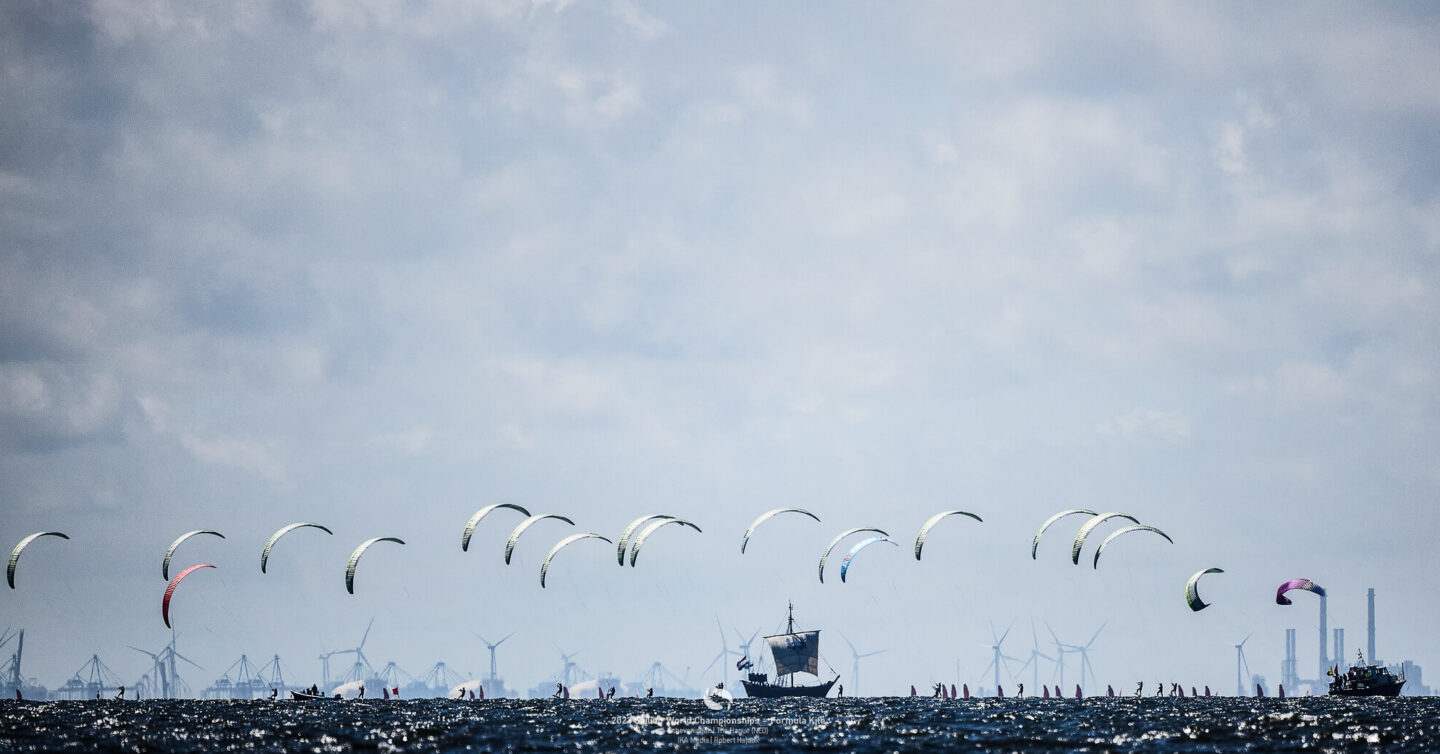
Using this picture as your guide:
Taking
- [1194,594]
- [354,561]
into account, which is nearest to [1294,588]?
[1194,594]

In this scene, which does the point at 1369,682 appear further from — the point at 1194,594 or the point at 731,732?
the point at 731,732

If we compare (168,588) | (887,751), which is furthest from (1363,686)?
(168,588)

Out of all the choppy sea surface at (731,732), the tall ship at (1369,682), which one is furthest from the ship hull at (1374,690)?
the choppy sea surface at (731,732)

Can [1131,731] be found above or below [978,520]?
below

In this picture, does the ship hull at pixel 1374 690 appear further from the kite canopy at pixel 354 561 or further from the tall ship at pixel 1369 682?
the kite canopy at pixel 354 561

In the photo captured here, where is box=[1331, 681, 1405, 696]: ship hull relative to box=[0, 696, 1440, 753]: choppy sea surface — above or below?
below

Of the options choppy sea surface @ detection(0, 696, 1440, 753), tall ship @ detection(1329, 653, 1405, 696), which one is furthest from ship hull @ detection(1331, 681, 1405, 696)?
choppy sea surface @ detection(0, 696, 1440, 753)

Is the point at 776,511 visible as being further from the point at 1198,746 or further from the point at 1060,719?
the point at 1198,746

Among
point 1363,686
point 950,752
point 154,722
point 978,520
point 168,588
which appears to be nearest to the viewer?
point 950,752

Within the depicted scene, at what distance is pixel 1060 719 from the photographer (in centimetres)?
10681

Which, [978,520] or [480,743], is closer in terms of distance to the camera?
[480,743]

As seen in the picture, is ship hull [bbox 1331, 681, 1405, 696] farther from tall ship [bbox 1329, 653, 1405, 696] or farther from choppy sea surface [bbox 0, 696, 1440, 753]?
choppy sea surface [bbox 0, 696, 1440, 753]

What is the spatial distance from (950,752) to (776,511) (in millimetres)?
75125

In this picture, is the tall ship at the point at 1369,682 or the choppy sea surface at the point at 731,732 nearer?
the choppy sea surface at the point at 731,732
